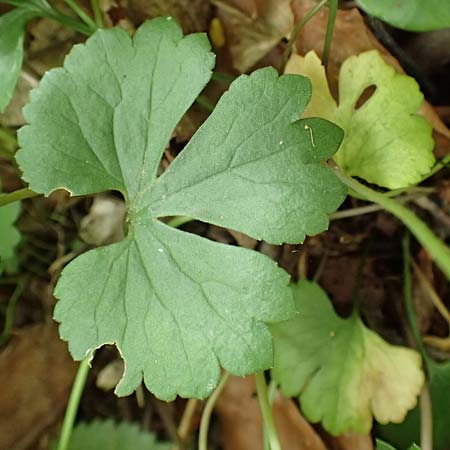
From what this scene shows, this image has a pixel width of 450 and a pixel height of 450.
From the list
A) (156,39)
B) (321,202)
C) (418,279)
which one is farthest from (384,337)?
(156,39)

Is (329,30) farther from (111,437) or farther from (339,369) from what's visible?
(111,437)

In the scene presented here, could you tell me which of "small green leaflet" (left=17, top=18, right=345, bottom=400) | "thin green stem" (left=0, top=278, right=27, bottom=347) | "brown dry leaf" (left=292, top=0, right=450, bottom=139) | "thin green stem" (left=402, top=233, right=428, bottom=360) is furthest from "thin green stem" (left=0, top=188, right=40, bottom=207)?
"thin green stem" (left=402, top=233, right=428, bottom=360)

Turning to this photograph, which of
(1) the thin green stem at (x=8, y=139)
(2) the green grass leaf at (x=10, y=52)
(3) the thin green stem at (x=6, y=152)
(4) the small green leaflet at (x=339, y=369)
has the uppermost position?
(2) the green grass leaf at (x=10, y=52)

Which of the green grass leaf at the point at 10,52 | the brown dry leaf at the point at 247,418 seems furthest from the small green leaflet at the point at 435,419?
the green grass leaf at the point at 10,52

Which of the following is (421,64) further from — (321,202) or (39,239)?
(39,239)

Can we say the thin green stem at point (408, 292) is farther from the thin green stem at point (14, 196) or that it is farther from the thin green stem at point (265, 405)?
the thin green stem at point (14, 196)

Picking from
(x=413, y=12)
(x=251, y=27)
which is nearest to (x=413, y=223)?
(x=413, y=12)

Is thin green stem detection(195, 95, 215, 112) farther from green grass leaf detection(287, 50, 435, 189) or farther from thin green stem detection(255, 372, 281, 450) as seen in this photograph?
thin green stem detection(255, 372, 281, 450)
